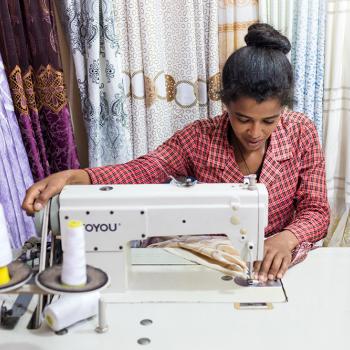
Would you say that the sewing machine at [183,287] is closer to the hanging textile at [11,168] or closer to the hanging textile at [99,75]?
the hanging textile at [11,168]

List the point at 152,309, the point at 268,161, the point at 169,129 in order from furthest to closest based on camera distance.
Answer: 1. the point at 169,129
2. the point at 268,161
3. the point at 152,309

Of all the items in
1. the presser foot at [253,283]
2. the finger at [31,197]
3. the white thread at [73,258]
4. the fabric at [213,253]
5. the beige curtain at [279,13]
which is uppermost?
the beige curtain at [279,13]

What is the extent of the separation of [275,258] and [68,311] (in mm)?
553

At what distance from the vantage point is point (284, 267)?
127 centimetres

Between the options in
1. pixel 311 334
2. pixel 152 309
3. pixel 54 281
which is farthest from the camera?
pixel 152 309

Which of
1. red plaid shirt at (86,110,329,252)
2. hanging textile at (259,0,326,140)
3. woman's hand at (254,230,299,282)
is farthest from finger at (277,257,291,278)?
hanging textile at (259,0,326,140)

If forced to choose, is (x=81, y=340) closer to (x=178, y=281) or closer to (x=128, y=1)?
(x=178, y=281)

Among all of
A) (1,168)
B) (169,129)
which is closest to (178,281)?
(1,168)

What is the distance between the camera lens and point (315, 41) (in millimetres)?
2160

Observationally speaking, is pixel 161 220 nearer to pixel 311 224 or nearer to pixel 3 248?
pixel 3 248

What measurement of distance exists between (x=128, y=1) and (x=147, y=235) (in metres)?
1.25

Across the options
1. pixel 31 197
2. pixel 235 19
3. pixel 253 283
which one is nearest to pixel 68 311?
pixel 31 197

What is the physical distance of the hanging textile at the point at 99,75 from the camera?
1.99 meters

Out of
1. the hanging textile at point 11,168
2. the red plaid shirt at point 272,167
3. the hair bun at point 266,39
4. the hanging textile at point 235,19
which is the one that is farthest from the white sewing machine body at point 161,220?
the hanging textile at point 235,19
